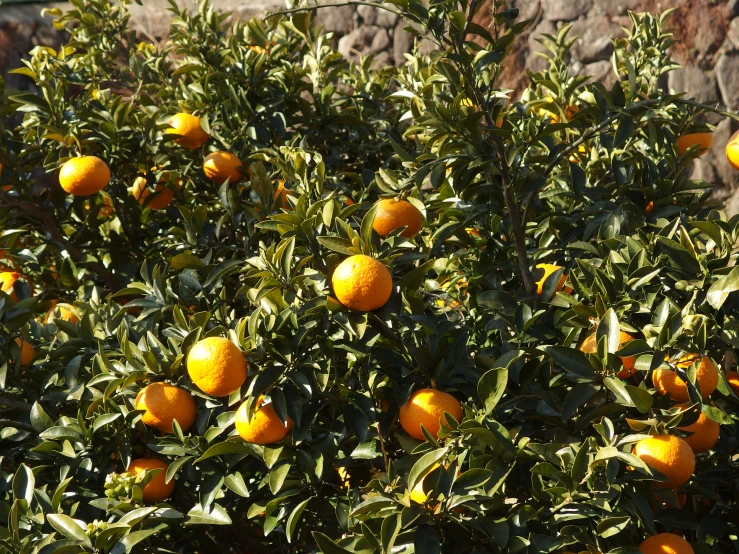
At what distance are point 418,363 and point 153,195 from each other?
1.00m

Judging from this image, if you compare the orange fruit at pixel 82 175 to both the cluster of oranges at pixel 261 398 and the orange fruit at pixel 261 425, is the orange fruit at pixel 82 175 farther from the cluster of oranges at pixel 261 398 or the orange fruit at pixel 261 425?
the orange fruit at pixel 261 425

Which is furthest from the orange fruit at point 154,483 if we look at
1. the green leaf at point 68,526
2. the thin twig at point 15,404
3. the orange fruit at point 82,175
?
the orange fruit at point 82,175

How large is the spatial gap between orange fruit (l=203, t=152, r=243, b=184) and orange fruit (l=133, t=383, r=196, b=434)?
2.46ft

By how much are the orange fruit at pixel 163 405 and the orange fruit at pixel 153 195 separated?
83cm

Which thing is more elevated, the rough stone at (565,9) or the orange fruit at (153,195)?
the orange fruit at (153,195)

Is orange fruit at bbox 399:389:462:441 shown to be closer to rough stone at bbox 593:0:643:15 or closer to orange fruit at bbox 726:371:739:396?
orange fruit at bbox 726:371:739:396

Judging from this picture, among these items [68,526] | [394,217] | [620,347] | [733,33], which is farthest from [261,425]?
[733,33]

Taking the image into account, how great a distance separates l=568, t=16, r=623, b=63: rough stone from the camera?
13.6 ft

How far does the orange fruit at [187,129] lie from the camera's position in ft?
6.40

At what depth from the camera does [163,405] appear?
1206 mm

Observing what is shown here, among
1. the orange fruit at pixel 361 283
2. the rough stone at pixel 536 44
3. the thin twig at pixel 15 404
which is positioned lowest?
the rough stone at pixel 536 44

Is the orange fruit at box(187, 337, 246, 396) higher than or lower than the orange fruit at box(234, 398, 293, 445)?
higher

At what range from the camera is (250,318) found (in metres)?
1.12

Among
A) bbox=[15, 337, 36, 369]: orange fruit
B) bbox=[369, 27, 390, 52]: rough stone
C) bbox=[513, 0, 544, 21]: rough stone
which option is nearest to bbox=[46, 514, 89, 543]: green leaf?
bbox=[15, 337, 36, 369]: orange fruit
